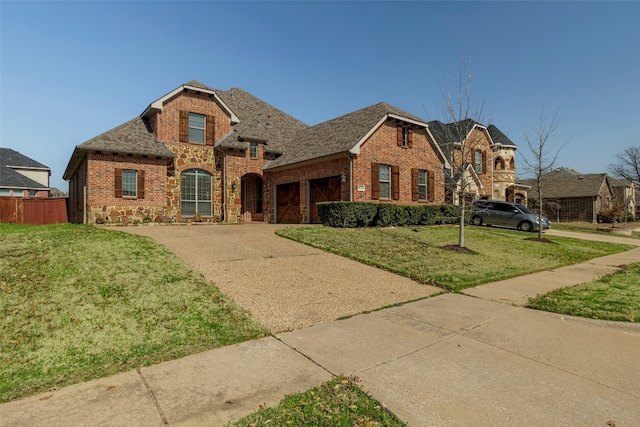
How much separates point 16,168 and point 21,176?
2983mm

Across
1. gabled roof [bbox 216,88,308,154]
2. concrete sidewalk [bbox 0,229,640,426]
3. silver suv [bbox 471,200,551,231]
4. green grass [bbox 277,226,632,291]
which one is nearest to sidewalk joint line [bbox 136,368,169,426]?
concrete sidewalk [bbox 0,229,640,426]

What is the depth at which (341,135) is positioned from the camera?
727 inches

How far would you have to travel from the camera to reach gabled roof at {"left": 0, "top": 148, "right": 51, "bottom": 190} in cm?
3481

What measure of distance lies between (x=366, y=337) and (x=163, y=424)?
249 cm

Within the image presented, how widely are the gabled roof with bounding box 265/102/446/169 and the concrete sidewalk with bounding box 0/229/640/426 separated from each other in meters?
12.7

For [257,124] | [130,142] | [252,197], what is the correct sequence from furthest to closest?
[257,124], [252,197], [130,142]

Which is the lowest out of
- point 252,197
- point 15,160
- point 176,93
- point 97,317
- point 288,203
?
point 97,317

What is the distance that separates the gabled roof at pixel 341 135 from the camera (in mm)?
16953

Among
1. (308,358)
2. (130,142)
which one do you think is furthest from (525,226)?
Answer: (130,142)

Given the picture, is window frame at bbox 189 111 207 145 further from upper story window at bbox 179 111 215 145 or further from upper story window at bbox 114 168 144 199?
upper story window at bbox 114 168 144 199

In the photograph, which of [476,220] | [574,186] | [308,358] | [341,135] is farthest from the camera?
[574,186]

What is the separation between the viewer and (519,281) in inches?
303

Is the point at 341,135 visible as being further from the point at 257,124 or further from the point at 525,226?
the point at 525,226

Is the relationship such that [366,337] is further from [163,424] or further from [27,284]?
[27,284]
